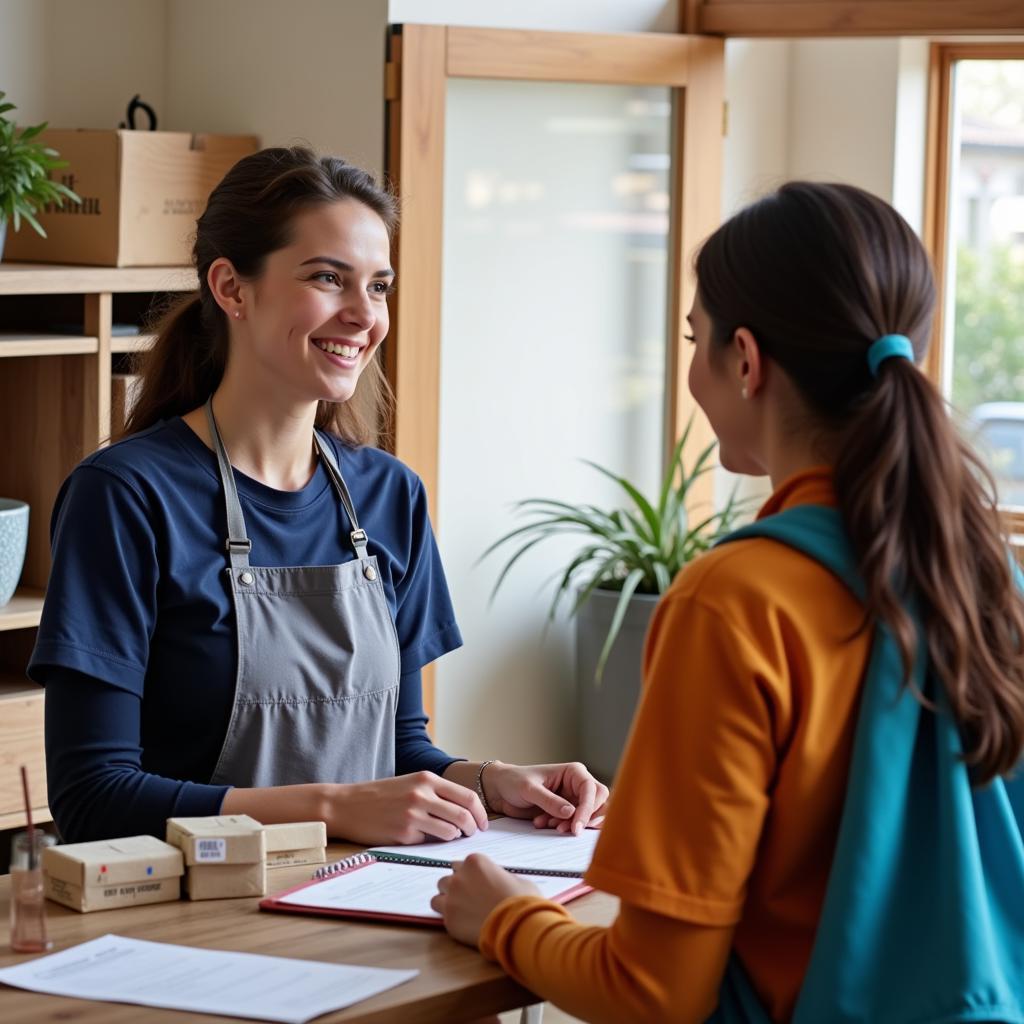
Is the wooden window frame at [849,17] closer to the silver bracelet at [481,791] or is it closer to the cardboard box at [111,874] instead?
the silver bracelet at [481,791]

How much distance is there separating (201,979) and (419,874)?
333 millimetres

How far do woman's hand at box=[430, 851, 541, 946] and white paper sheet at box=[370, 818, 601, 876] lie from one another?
165mm

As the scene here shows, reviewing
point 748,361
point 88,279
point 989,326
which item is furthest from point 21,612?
point 989,326

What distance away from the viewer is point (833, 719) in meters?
1.27

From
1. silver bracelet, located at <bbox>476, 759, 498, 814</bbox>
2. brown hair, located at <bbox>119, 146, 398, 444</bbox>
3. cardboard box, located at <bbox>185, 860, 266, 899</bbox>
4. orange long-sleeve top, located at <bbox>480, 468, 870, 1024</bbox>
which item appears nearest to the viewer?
orange long-sleeve top, located at <bbox>480, 468, 870, 1024</bbox>

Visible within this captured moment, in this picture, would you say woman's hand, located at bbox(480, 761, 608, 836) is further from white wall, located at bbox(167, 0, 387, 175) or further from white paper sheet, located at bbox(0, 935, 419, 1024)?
white wall, located at bbox(167, 0, 387, 175)

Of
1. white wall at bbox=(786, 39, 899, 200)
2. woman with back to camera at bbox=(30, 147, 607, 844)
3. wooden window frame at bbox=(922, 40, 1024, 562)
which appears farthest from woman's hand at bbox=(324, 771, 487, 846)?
white wall at bbox=(786, 39, 899, 200)

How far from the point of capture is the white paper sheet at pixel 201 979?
1.31 meters

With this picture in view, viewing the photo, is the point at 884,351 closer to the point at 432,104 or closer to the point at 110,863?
the point at 110,863

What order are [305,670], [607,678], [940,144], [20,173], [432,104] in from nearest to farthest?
[305,670]
[20,173]
[432,104]
[607,678]
[940,144]

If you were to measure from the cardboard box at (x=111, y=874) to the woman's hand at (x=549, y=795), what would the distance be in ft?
1.48

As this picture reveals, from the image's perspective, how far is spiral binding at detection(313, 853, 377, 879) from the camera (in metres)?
1.65

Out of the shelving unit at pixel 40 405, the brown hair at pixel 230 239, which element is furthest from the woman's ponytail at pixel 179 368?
the shelving unit at pixel 40 405

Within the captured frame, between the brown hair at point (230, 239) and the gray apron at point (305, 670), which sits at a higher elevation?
the brown hair at point (230, 239)
